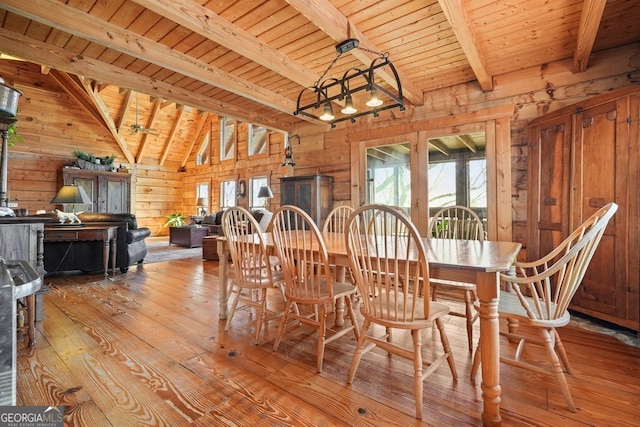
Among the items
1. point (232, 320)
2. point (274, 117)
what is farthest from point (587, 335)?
point (274, 117)

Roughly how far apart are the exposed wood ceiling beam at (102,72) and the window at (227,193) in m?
4.69

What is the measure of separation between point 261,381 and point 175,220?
937 centimetres

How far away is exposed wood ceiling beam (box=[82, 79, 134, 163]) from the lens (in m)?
7.39

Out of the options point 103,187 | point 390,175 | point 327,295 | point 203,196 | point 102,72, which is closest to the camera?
point 327,295

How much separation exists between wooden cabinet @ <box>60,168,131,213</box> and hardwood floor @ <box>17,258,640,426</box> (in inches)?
283

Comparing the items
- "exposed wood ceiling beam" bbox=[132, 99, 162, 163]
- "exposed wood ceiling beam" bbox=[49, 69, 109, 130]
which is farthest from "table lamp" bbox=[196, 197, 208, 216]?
"exposed wood ceiling beam" bbox=[49, 69, 109, 130]

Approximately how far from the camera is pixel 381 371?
1.77 metres

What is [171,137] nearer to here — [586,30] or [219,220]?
[219,220]

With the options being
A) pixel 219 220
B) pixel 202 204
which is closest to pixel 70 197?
pixel 219 220

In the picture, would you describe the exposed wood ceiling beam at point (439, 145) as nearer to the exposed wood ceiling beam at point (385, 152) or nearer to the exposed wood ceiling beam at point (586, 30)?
the exposed wood ceiling beam at point (385, 152)

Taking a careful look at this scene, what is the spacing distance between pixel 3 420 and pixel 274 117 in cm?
525

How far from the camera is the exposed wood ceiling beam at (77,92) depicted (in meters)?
7.57

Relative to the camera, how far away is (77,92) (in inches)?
314

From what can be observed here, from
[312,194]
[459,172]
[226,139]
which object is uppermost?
[226,139]
